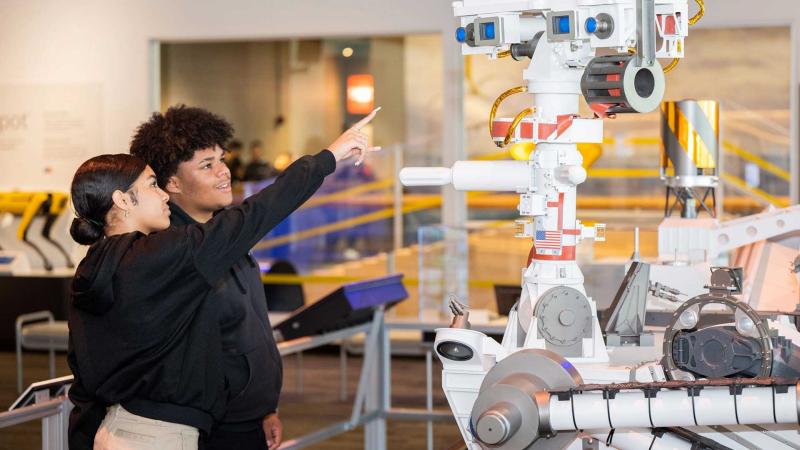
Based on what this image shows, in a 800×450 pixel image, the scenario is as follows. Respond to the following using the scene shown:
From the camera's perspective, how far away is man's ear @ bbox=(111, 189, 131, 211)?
2.95 m

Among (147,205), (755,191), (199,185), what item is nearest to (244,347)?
(199,185)

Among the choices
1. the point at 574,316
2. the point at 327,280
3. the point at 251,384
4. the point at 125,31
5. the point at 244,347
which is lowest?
the point at 327,280

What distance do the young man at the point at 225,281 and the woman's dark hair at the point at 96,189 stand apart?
1.57ft

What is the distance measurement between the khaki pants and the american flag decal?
41.1 inches

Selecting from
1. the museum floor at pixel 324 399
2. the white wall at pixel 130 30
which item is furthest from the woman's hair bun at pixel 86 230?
the white wall at pixel 130 30

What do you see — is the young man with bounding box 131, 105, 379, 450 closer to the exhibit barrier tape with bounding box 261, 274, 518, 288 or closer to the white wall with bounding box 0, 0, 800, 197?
the exhibit barrier tape with bounding box 261, 274, 518, 288

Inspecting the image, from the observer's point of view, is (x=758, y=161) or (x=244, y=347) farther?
(x=758, y=161)

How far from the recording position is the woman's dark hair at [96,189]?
2.95 meters

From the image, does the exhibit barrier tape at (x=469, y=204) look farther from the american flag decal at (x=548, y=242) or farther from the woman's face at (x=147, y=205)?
the woman's face at (x=147, y=205)

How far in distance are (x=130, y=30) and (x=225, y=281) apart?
21.1 feet

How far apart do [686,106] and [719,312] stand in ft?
4.84

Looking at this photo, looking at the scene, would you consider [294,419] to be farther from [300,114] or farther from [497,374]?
[300,114]

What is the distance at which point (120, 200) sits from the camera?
296cm

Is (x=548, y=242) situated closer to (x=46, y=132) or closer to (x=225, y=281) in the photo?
(x=225, y=281)
